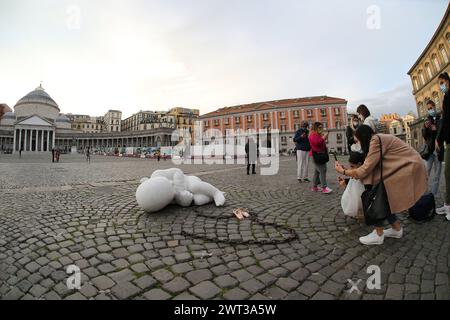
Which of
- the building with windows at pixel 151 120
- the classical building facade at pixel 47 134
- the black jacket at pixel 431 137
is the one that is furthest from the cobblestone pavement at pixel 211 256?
the building with windows at pixel 151 120

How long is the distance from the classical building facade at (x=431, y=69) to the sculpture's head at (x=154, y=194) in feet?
128

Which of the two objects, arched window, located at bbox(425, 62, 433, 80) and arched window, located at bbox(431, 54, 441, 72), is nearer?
arched window, located at bbox(431, 54, 441, 72)

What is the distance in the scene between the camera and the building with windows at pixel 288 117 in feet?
199

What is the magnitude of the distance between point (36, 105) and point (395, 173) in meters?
118

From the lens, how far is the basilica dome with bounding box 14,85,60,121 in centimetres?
8794

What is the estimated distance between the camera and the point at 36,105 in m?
88.6

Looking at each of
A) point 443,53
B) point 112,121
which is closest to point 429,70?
point 443,53

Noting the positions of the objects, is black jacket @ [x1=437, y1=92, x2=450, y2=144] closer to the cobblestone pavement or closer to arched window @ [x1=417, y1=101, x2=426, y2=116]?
the cobblestone pavement

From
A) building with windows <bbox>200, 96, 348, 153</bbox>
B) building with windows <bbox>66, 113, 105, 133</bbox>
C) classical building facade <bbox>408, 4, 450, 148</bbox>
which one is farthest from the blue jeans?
building with windows <bbox>66, 113, 105, 133</bbox>

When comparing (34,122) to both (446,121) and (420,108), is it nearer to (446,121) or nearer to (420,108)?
(446,121)

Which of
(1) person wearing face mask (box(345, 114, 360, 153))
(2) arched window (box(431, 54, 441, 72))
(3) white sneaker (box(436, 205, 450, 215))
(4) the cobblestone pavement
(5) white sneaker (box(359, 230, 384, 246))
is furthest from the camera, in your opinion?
(2) arched window (box(431, 54, 441, 72))

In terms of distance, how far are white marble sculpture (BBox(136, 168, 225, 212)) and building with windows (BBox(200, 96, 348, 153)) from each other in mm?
52844

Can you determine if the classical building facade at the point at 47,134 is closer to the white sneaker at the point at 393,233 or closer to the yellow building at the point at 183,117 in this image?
the yellow building at the point at 183,117
